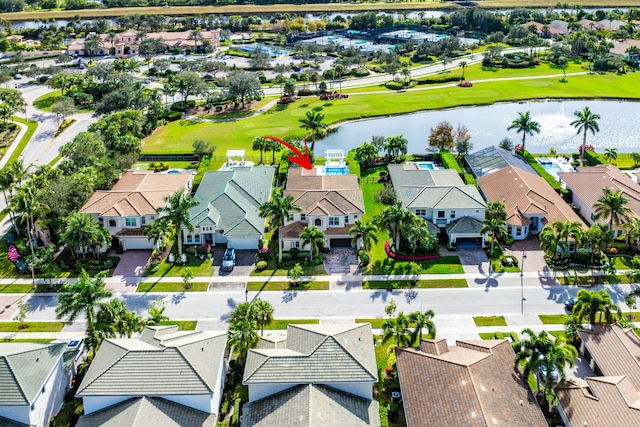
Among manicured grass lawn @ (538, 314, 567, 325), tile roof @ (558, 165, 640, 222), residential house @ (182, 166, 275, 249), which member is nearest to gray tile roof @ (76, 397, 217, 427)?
residential house @ (182, 166, 275, 249)

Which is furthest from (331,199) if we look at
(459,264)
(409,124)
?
(409,124)

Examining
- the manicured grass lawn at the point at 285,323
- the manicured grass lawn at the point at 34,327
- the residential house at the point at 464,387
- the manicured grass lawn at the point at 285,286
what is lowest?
the manicured grass lawn at the point at 285,286

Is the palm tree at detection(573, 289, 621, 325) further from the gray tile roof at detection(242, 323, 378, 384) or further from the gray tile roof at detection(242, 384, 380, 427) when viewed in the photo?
the gray tile roof at detection(242, 384, 380, 427)

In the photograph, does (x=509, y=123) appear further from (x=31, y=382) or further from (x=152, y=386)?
(x=31, y=382)

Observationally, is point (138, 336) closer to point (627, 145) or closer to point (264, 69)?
point (627, 145)

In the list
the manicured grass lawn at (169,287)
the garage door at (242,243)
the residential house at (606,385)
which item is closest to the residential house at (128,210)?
the manicured grass lawn at (169,287)

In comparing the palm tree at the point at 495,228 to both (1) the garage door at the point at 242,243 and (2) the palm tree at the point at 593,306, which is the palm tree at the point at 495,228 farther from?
(1) the garage door at the point at 242,243
